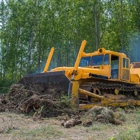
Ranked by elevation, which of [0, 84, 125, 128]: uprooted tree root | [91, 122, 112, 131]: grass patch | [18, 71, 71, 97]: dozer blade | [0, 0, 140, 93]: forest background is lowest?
[91, 122, 112, 131]: grass patch

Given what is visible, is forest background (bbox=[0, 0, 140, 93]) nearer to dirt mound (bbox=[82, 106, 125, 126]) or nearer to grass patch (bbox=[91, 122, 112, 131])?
dirt mound (bbox=[82, 106, 125, 126])

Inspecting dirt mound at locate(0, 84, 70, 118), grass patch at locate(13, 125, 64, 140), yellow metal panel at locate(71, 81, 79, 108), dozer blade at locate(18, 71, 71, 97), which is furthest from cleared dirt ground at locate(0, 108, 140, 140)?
dozer blade at locate(18, 71, 71, 97)

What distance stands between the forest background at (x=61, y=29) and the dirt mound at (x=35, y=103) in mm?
17087

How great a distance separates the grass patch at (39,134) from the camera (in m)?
5.12

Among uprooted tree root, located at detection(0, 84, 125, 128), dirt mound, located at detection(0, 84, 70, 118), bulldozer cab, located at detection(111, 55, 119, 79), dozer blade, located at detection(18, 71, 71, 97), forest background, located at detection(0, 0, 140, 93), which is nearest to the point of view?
uprooted tree root, located at detection(0, 84, 125, 128)

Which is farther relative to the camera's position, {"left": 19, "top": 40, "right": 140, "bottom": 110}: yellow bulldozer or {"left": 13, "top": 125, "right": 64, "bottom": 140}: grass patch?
{"left": 19, "top": 40, "right": 140, "bottom": 110}: yellow bulldozer

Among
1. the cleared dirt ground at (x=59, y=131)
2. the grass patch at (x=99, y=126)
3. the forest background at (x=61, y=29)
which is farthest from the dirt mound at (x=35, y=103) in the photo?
the forest background at (x=61, y=29)

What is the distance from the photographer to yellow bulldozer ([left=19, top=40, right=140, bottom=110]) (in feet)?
29.1

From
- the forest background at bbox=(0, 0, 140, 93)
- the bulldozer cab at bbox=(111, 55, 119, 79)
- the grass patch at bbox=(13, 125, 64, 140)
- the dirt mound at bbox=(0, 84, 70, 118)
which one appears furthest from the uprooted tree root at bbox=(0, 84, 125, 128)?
the forest background at bbox=(0, 0, 140, 93)

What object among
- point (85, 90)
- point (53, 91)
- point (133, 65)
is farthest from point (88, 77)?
point (133, 65)

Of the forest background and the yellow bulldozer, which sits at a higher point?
the forest background

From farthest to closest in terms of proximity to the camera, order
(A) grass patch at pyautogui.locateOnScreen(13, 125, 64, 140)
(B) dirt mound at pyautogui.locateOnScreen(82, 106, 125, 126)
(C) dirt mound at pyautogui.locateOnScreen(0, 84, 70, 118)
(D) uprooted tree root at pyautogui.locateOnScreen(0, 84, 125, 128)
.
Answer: (C) dirt mound at pyautogui.locateOnScreen(0, 84, 70, 118), (D) uprooted tree root at pyautogui.locateOnScreen(0, 84, 125, 128), (B) dirt mound at pyautogui.locateOnScreen(82, 106, 125, 126), (A) grass patch at pyautogui.locateOnScreen(13, 125, 64, 140)

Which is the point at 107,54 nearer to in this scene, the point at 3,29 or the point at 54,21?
the point at 54,21

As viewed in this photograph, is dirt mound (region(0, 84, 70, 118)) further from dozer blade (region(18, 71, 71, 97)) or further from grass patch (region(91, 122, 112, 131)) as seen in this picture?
grass patch (region(91, 122, 112, 131))
